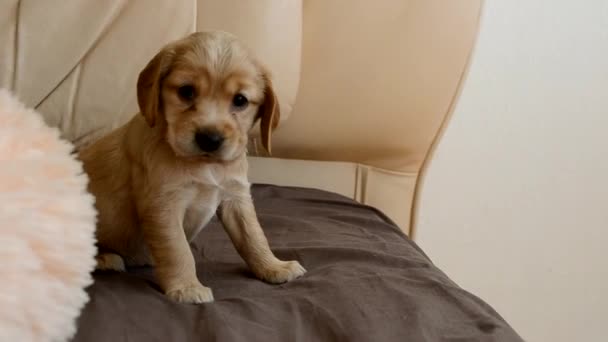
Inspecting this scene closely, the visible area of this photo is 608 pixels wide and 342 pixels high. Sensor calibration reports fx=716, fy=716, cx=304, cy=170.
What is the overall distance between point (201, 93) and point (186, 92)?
3 centimetres

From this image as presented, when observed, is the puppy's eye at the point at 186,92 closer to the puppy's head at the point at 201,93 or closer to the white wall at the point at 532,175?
the puppy's head at the point at 201,93

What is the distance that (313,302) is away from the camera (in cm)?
116

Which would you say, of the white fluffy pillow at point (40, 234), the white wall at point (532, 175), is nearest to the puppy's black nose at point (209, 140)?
the white fluffy pillow at point (40, 234)

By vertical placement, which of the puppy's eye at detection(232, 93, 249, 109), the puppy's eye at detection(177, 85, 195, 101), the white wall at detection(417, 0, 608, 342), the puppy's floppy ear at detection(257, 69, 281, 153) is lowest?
the white wall at detection(417, 0, 608, 342)

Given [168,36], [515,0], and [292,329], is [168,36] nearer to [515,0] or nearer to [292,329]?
[292,329]

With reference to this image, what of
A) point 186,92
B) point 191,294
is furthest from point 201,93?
point 191,294

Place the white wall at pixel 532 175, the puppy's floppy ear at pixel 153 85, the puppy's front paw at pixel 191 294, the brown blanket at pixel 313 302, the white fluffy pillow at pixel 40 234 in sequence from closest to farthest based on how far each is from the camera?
the white fluffy pillow at pixel 40 234 < the brown blanket at pixel 313 302 < the puppy's front paw at pixel 191 294 < the puppy's floppy ear at pixel 153 85 < the white wall at pixel 532 175

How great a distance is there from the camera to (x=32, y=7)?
5.18ft

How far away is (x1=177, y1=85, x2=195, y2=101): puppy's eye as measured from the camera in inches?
50.5

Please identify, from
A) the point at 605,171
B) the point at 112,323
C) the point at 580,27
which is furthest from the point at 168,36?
the point at 605,171

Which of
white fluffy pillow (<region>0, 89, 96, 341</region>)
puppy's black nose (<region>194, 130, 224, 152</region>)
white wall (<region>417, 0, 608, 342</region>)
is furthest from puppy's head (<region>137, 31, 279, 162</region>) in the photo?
white wall (<region>417, 0, 608, 342</region>)

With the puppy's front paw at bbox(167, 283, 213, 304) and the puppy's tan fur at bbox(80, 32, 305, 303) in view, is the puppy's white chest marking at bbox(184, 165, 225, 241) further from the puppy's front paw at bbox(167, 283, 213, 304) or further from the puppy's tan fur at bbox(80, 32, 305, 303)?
the puppy's front paw at bbox(167, 283, 213, 304)

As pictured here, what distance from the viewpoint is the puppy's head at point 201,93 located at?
4.12ft

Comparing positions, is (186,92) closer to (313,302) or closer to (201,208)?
(201,208)
